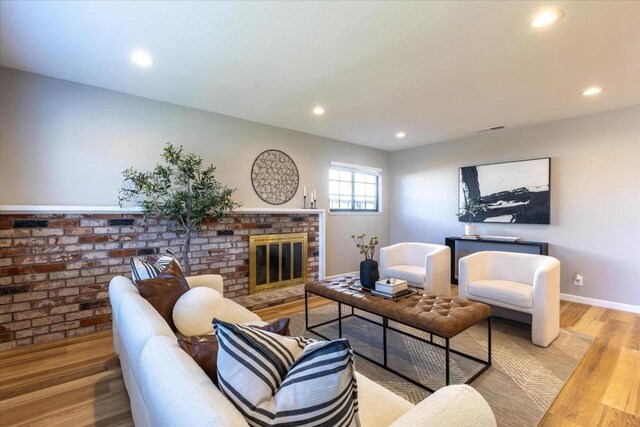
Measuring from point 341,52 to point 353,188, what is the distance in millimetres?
3180

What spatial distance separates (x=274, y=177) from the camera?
4133 millimetres

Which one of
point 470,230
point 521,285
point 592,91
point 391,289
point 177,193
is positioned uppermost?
point 592,91

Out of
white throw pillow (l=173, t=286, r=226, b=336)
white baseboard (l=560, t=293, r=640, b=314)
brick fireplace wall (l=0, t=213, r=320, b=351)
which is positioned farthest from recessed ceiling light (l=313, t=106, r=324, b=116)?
white baseboard (l=560, t=293, r=640, b=314)

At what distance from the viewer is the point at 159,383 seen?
83cm

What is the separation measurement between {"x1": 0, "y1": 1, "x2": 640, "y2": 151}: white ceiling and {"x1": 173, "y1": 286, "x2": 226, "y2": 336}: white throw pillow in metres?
1.74

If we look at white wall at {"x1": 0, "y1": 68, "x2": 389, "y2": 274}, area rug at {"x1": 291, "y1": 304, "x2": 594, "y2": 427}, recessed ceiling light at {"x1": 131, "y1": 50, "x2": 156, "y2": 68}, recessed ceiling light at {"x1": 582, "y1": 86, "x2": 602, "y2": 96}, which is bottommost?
area rug at {"x1": 291, "y1": 304, "x2": 594, "y2": 427}

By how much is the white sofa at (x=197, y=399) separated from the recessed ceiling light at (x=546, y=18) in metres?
2.18

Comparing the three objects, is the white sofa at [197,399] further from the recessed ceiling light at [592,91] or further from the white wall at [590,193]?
the white wall at [590,193]

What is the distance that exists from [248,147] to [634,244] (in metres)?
4.73

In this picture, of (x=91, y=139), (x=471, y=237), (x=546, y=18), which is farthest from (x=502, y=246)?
(x=91, y=139)

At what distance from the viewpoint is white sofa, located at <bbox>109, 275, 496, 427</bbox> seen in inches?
27.9

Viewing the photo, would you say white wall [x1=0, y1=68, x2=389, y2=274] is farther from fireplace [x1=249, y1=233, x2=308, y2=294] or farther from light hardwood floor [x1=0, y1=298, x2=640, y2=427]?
light hardwood floor [x1=0, y1=298, x2=640, y2=427]

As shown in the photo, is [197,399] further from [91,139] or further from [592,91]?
[592,91]

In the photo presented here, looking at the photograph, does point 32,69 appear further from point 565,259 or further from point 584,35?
point 565,259
